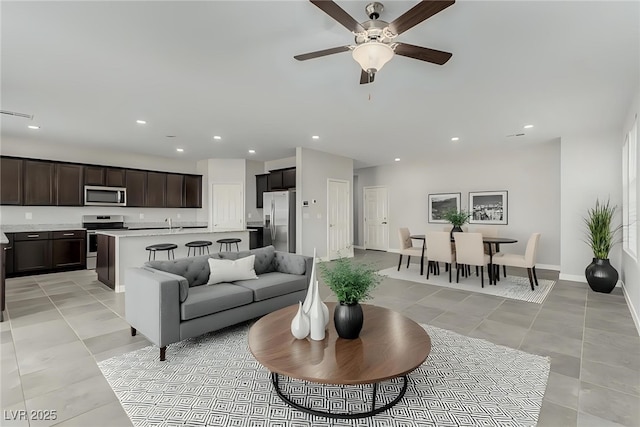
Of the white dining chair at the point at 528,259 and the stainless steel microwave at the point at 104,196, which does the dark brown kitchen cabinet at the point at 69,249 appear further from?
the white dining chair at the point at 528,259

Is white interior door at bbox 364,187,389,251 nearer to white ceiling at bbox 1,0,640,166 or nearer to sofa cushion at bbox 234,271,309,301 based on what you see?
white ceiling at bbox 1,0,640,166

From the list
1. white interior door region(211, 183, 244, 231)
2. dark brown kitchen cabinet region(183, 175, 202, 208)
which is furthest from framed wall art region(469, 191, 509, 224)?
dark brown kitchen cabinet region(183, 175, 202, 208)

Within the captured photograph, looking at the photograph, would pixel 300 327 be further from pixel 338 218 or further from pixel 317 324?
pixel 338 218

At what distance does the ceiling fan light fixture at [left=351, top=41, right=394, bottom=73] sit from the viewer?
1982 mm

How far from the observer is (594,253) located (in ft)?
15.4

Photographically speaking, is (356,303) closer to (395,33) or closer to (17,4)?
(395,33)

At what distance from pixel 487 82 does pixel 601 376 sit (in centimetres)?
285

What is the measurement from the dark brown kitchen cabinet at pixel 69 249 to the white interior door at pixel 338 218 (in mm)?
5268

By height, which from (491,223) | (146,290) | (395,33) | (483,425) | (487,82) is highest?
(487,82)

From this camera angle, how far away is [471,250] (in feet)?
16.1

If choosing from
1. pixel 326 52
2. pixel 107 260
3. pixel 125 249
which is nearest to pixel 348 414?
pixel 326 52

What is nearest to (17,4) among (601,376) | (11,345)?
(11,345)

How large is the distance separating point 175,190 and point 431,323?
6.83 m

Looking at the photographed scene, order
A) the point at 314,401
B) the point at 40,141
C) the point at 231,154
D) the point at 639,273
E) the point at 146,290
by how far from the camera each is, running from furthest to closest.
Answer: the point at 231,154, the point at 40,141, the point at 639,273, the point at 146,290, the point at 314,401
